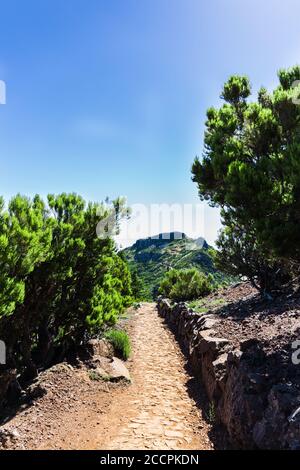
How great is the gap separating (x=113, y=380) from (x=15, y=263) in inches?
177

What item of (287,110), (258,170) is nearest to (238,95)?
(287,110)

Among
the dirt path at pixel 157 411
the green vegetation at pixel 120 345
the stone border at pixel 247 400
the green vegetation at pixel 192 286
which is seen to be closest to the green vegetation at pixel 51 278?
the green vegetation at pixel 120 345

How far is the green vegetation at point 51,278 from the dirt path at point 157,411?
6.94 feet

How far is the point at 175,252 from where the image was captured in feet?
470

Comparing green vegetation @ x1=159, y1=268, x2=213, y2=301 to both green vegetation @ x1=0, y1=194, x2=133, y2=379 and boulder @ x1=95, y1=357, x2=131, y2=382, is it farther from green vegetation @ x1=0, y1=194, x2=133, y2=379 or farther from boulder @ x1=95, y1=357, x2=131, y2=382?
boulder @ x1=95, y1=357, x2=131, y2=382

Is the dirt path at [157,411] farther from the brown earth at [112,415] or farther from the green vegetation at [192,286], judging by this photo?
the green vegetation at [192,286]

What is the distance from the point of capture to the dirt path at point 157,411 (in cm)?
578

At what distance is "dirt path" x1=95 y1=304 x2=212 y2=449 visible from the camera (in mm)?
5780

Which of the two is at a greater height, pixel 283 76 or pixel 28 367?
pixel 283 76

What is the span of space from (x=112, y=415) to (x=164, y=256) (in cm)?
13499

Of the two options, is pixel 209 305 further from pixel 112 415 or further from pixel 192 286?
pixel 112 415

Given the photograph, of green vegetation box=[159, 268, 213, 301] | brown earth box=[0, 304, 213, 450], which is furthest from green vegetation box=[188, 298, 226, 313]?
green vegetation box=[159, 268, 213, 301]

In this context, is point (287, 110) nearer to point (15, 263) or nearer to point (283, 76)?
point (283, 76)

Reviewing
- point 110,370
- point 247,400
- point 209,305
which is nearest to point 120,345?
point 110,370
